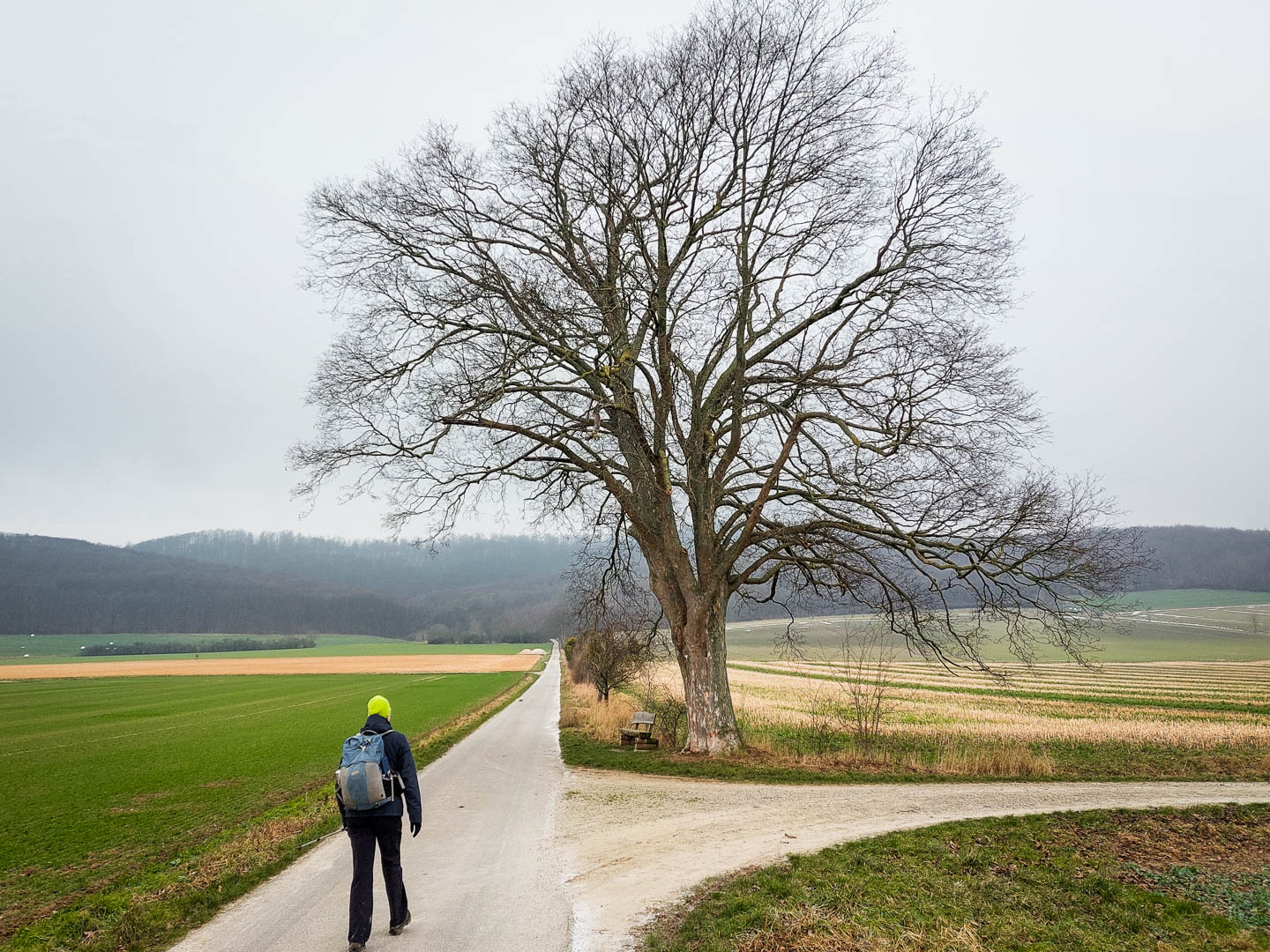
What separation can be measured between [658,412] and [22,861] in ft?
44.2

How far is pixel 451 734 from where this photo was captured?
23734 millimetres

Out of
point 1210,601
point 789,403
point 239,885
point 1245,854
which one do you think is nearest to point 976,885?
point 1245,854

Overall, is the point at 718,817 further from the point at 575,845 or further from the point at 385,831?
the point at 385,831

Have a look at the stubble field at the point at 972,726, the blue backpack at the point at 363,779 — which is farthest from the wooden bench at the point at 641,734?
the blue backpack at the point at 363,779

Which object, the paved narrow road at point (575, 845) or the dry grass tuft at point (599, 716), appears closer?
the paved narrow road at point (575, 845)

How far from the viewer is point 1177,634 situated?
93188 millimetres

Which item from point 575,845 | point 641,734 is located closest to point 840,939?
point 575,845

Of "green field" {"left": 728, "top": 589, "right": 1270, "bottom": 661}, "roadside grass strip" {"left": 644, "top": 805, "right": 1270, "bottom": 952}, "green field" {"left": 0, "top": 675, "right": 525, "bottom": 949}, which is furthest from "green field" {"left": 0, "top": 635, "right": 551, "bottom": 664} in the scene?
"roadside grass strip" {"left": 644, "top": 805, "right": 1270, "bottom": 952}

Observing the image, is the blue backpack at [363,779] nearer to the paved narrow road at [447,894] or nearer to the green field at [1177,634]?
the paved narrow road at [447,894]

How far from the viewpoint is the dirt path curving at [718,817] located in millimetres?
7301

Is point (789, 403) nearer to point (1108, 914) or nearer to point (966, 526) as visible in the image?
point (966, 526)

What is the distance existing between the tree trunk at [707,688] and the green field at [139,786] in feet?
26.3

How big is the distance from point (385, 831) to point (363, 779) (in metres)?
0.58

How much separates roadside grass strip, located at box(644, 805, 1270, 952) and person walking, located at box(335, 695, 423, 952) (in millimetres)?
2250
